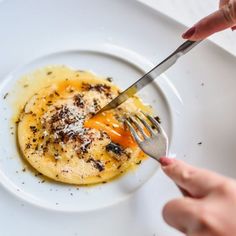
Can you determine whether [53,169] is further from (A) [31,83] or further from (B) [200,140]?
(B) [200,140]

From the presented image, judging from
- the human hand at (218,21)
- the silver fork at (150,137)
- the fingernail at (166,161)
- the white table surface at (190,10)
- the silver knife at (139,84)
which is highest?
the white table surface at (190,10)

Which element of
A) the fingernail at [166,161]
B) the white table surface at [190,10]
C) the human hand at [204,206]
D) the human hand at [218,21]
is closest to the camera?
the human hand at [204,206]

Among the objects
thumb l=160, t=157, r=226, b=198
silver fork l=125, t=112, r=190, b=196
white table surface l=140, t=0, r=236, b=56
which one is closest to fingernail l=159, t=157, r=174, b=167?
thumb l=160, t=157, r=226, b=198

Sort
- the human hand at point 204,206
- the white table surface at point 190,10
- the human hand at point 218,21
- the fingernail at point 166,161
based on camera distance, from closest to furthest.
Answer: the human hand at point 204,206, the fingernail at point 166,161, the human hand at point 218,21, the white table surface at point 190,10

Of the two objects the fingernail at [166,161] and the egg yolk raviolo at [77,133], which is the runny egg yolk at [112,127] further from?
the fingernail at [166,161]

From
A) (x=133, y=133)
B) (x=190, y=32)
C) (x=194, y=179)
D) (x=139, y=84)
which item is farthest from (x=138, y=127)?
(x=194, y=179)

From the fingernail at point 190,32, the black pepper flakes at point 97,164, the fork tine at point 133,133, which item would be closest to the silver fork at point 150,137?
the fork tine at point 133,133

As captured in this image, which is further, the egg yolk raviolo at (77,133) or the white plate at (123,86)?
the egg yolk raviolo at (77,133)

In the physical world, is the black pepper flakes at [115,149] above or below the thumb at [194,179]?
above

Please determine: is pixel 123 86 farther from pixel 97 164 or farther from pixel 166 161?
pixel 166 161
